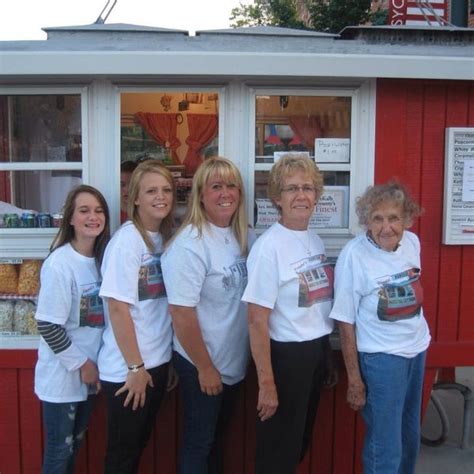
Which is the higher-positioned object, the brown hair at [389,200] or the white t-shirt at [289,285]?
the brown hair at [389,200]

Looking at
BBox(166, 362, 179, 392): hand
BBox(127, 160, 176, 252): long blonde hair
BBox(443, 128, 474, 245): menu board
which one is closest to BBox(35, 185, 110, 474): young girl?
BBox(127, 160, 176, 252): long blonde hair

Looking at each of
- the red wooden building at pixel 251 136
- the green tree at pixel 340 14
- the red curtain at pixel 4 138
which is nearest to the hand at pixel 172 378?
the red wooden building at pixel 251 136

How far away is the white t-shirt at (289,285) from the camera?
2.47 m

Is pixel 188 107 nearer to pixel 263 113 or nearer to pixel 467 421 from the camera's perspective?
pixel 263 113

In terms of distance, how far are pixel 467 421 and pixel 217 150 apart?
244cm

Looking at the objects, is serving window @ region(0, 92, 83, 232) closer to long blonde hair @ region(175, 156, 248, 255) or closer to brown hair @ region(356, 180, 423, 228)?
long blonde hair @ region(175, 156, 248, 255)

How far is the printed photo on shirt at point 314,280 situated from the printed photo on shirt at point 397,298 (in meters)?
0.22

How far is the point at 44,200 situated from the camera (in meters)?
3.21

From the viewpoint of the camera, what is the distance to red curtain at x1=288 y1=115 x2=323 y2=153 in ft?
10.4

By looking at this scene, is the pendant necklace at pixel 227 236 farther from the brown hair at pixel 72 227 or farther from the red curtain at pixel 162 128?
the red curtain at pixel 162 128

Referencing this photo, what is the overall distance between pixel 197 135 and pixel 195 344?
1.25m

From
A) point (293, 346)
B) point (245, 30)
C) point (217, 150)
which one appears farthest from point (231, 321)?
point (245, 30)

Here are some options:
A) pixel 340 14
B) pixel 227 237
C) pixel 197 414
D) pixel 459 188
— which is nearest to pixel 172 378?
pixel 197 414

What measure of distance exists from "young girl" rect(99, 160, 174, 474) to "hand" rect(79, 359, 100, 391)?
76 mm
